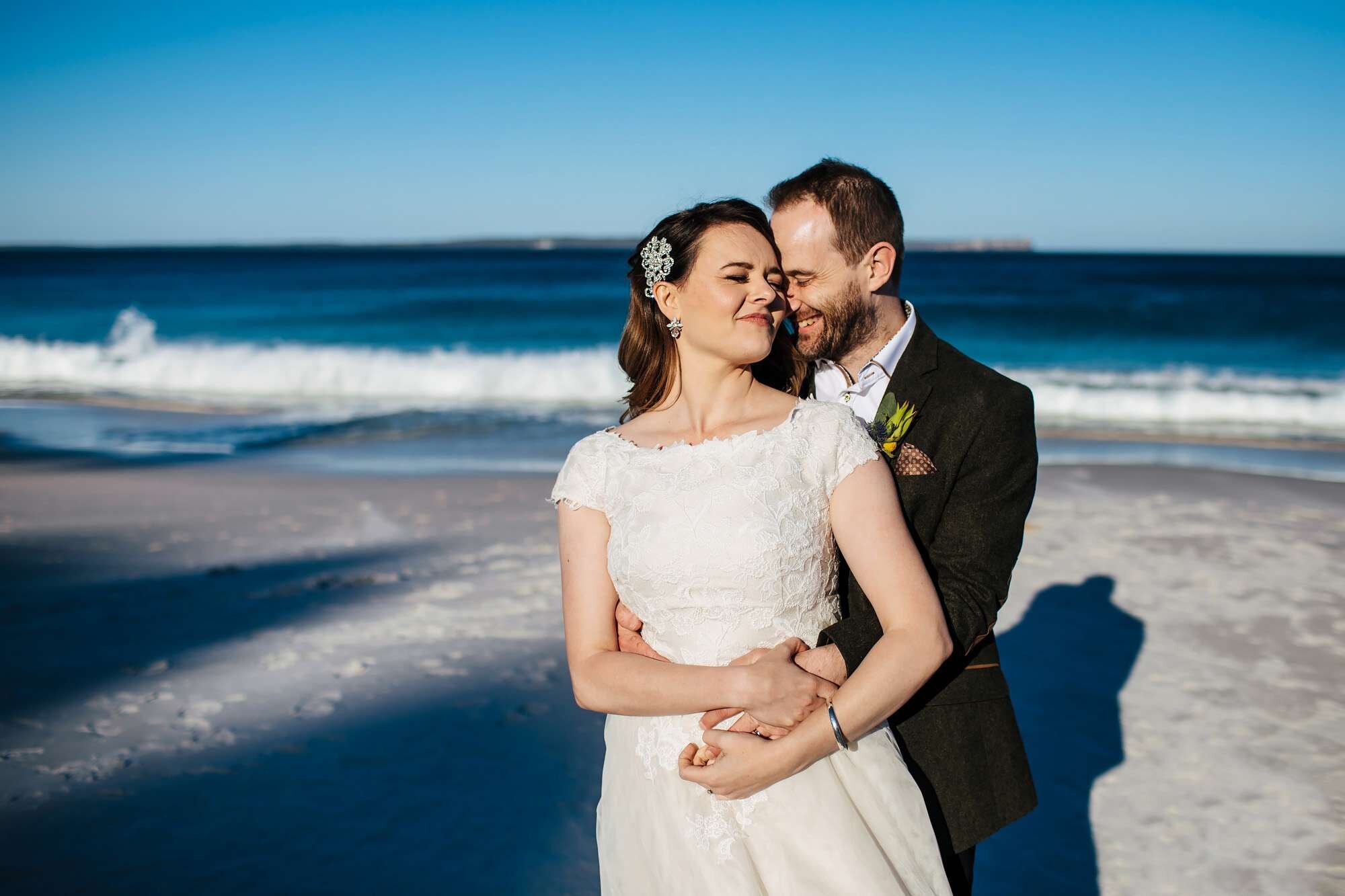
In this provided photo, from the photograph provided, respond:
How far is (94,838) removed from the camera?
3.67m

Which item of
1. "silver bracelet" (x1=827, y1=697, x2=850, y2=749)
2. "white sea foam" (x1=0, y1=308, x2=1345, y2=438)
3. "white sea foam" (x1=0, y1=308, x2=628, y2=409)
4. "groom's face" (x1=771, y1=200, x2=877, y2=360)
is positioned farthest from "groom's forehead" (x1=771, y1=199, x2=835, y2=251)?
"white sea foam" (x1=0, y1=308, x2=628, y2=409)

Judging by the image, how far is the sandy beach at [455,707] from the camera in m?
3.66

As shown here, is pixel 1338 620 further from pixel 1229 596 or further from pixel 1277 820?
pixel 1277 820

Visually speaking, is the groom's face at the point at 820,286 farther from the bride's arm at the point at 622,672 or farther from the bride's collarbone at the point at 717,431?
the bride's arm at the point at 622,672

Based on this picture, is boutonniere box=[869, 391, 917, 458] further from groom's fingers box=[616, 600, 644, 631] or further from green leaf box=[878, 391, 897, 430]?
groom's fingers box=[616, 600, 644, 631]

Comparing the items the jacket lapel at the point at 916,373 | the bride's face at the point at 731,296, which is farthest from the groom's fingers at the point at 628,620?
the jacket lapel at the point at 916,373

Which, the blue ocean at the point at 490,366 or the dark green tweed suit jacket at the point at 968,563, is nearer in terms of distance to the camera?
the dark green tweed suit jacket at the point at 968,563

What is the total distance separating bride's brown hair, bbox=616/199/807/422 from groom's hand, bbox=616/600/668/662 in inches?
20.0

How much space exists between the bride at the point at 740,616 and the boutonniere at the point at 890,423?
14 centimetres

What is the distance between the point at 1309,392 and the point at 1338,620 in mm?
12820

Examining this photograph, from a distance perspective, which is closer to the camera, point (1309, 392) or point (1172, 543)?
point (1172, 543)

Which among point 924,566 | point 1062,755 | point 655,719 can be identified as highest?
point 924,566

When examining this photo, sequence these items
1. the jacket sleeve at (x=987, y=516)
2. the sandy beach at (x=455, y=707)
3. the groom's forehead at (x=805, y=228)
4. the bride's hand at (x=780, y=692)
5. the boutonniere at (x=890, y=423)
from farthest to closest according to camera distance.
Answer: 1. the sandy beach at (x=455, y=707)
2. the groom's forehead at (x=805, y=228)
3. the boutonniere at (x=890, y=423)
4. the jacket sleeve at (x=987, y=516)
5. the bride's hand at (x=780, y=692)

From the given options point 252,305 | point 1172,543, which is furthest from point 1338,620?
point 252,305
